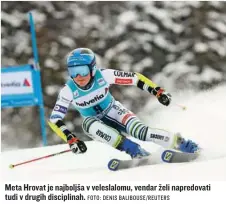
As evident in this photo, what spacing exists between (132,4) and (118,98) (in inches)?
17.0

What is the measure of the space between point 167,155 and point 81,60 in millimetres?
537

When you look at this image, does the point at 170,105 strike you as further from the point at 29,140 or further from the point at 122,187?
the point at 29,140

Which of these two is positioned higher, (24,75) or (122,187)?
(24,75)

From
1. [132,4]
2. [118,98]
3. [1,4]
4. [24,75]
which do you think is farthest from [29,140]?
[132,4]

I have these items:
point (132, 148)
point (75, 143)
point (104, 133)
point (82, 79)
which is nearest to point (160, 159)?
point (132, 148)

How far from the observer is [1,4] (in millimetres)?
2373

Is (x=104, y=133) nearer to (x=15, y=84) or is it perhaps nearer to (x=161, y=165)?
(x=161, y=165)

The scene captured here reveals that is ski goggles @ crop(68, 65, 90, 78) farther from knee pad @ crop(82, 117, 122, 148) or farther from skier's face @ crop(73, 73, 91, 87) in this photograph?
knee pad @ crop(82, 117, 122, 148)

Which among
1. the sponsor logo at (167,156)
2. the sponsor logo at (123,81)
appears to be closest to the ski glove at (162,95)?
the sponsor logo at (123,81)

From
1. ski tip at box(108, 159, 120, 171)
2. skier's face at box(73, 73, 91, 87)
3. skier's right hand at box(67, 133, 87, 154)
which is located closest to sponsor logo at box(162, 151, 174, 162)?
ski tip at box(108, 159, 120, 171)

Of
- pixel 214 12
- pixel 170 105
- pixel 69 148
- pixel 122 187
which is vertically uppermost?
pixel 214 12

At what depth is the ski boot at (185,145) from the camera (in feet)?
7.30

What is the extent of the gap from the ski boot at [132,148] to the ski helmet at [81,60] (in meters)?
0.32

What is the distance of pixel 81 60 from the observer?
2215mm
